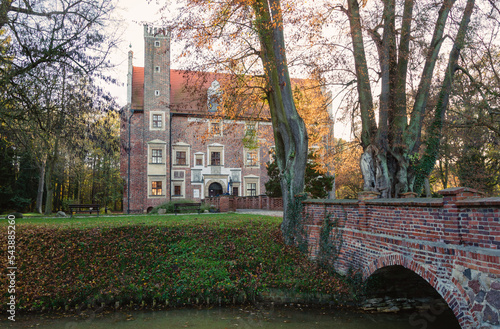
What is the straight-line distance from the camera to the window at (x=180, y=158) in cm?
2953

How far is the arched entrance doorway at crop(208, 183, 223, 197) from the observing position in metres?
Answer: 30.4

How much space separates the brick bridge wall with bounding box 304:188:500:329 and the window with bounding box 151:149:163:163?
23010 mm

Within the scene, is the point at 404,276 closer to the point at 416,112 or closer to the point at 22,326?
the point at 416,112

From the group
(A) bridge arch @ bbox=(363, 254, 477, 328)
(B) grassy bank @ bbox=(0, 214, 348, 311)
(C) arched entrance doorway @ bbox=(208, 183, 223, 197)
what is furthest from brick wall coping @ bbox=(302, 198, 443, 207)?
(C) arched entrance doorway @ bbox=(208, 183, 223, 197)

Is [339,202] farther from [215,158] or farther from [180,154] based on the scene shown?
[215,158]

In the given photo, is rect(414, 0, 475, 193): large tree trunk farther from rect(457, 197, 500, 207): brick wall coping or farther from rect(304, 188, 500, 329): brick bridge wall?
rect(457, 197, 500, 207): brick wall coping

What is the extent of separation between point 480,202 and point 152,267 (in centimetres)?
805

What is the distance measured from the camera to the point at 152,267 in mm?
9625

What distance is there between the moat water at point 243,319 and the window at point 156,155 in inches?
851

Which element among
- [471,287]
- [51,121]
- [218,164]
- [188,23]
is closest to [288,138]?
[188,23]

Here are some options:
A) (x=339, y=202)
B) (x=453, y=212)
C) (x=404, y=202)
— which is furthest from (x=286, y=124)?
(x=453, y=212)

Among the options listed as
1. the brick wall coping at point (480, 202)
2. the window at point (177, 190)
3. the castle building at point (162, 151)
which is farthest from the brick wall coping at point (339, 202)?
the window at point (177, 190)

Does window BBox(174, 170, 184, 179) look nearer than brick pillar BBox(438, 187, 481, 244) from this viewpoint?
No

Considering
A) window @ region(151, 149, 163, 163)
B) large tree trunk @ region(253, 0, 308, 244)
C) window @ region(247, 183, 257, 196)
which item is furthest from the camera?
window @ region(247, 183, 257, 196)
